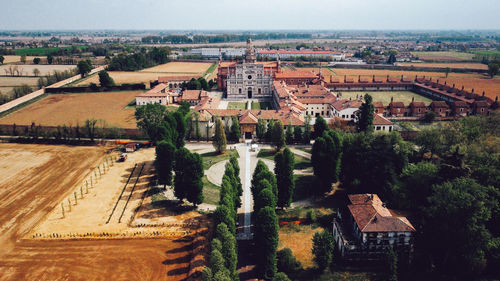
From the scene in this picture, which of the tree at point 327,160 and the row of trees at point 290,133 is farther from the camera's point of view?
the row of trees at point 290,133

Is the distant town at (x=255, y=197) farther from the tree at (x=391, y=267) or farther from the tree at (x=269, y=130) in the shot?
the tree at (x=269, y=130)

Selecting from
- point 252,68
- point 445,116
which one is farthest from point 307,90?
point 445,116

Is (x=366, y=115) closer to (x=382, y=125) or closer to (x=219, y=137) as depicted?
(x=382, y=125)

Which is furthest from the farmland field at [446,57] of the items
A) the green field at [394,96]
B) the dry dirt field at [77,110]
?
the dry dirt field at [77,110]

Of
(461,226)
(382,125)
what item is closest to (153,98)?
(382,125)

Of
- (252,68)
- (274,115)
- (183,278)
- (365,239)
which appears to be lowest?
(183,278)

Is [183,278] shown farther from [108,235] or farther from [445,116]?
[445,116]
